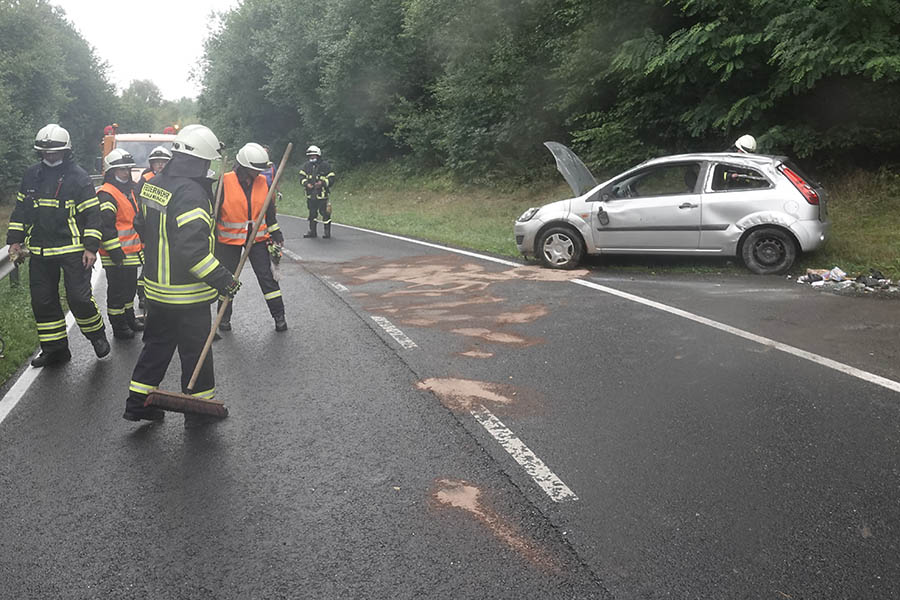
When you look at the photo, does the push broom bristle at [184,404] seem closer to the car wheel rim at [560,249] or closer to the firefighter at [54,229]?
the firefighter at [54,229]

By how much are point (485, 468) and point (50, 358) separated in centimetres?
449

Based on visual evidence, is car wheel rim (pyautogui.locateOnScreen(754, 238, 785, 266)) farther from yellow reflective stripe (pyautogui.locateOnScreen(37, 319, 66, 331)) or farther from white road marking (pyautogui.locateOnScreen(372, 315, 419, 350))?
yellow reflective stripe (pyautogui.locateOnScreen(37, 319, 66, 331))

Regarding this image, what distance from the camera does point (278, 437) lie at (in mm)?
4852

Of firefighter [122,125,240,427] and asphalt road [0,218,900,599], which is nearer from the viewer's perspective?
asphalt road [0,218,900,599]

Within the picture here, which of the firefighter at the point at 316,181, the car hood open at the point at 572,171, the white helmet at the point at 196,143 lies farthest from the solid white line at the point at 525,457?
the firefighter at the point at 316,181

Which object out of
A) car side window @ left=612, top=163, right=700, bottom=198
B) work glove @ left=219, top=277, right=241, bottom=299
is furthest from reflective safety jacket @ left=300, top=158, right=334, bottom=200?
work glove @ left=219, top=277, right=241, bottom=299

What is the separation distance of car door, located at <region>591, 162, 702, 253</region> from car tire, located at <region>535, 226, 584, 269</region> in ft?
1.01

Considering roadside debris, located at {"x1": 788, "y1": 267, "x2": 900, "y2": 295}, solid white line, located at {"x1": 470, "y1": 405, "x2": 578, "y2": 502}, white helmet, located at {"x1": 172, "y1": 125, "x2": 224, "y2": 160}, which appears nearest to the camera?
solid white line, located at {"x1": 470, "y1": 405, "x2": 578, "y2": 502}

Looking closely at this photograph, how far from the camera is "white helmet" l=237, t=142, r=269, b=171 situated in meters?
6.96

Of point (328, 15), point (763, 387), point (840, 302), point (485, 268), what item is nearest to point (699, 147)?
point (485, 268)

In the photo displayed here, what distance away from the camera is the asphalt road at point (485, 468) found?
324 cm

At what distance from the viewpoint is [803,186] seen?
31.9 feet

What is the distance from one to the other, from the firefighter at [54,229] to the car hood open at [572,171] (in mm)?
7078

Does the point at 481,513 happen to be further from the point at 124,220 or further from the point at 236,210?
the point at 124,220
